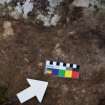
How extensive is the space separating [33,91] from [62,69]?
14.2 inches

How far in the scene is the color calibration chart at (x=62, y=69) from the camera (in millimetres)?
4371

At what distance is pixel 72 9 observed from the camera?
4512 mm

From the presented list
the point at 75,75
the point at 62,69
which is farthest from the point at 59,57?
the point at 75,75

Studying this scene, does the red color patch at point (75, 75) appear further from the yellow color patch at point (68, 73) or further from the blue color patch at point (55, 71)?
the blue color patch at point (55, 71)

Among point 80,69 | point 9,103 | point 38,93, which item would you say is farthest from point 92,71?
point 9,103

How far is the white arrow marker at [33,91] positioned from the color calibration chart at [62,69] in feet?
0.47

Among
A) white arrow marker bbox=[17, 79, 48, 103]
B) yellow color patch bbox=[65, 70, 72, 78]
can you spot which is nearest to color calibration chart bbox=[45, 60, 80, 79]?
yellow color patch bbox=[65, 70, 72, 78]

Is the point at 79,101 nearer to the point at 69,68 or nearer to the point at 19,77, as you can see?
the point at 69,68

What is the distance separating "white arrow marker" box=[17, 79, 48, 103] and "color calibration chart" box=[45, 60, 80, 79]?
5.6 inches

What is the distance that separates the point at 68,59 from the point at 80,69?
0.51 ft

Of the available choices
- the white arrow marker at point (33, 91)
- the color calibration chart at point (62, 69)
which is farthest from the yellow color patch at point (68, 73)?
the white arrow marker at point (33, 91)

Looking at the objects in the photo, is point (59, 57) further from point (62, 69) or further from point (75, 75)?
point (75, 75)

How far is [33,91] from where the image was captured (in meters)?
4.34

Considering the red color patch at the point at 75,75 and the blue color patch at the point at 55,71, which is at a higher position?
the blue color patch at the point at 55,71
